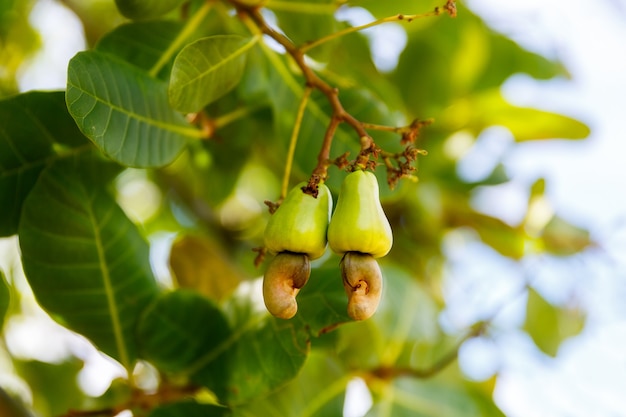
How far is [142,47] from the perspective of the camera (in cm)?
100

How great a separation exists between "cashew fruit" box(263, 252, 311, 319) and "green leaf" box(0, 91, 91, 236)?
0.39 meters

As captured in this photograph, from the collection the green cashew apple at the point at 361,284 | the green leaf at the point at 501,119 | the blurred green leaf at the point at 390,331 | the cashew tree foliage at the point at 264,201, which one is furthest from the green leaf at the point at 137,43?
the green leaf at the point at 501,119

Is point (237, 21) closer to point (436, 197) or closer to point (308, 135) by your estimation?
point (308, 135)

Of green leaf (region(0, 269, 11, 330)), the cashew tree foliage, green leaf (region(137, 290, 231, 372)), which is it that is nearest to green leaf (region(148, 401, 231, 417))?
the cashew tree foliage

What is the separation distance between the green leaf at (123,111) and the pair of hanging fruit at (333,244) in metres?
0.24

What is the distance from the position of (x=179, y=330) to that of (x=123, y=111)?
0.37 meters

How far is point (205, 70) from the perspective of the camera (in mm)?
852

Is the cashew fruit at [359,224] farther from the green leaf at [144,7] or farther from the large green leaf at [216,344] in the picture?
the green leaf at [144,7]

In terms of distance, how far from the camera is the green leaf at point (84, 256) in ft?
2.97

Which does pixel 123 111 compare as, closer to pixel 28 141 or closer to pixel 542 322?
pixel 28 141

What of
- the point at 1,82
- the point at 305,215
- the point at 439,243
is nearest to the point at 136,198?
the point at 1,82

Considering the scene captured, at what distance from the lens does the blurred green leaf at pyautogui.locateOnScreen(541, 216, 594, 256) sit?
1766mm

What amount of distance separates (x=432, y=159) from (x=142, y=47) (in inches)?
34.5

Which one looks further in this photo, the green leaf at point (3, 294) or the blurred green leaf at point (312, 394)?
the blurred green leaf at point (312, 394)
